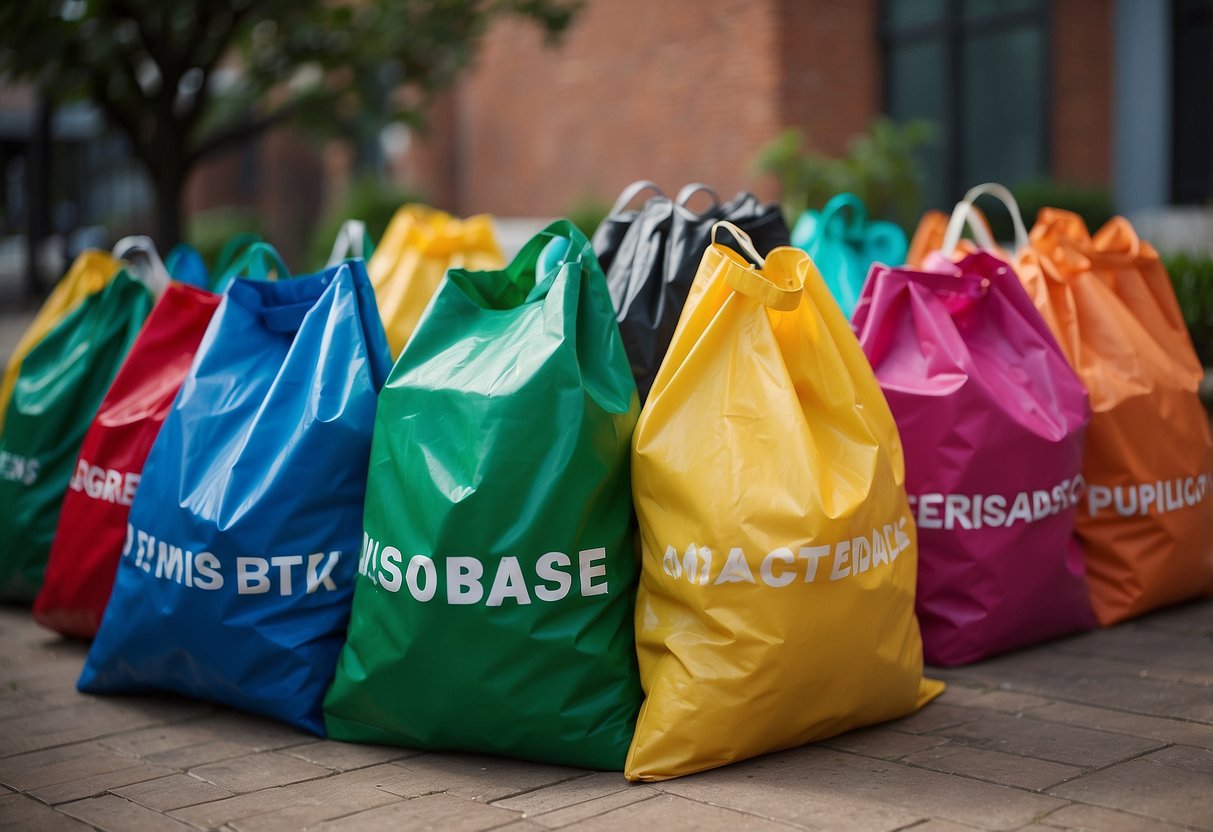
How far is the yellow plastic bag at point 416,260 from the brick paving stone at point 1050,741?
2.08 meters

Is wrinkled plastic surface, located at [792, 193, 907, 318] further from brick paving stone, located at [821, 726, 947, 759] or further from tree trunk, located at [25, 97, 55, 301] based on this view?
tree trunk, located at [25, 97, 55, 301]

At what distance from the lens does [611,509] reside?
8.61 ft

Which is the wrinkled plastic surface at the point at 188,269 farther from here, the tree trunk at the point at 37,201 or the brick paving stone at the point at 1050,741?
the tree trunk at the point at 37,201

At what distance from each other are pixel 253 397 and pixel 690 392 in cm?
108

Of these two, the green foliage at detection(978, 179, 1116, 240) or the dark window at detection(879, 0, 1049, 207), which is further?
the dark window at detection(879, 0, 1049, 207)

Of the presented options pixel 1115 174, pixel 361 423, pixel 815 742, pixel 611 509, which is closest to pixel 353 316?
pixel 361 423

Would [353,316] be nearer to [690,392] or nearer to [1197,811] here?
[690,392]

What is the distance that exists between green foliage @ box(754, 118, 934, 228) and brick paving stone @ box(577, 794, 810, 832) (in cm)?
653

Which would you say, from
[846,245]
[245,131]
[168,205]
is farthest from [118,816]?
[245,131]

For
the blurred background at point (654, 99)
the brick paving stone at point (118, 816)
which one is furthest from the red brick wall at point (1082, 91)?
the brick paving stone at point (118, 816)

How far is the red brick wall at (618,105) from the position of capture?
10734 mm

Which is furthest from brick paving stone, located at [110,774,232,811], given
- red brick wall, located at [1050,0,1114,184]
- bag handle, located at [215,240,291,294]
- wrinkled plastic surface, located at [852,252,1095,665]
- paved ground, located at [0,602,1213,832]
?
red brick wall, located at [1050,0,1114,184]

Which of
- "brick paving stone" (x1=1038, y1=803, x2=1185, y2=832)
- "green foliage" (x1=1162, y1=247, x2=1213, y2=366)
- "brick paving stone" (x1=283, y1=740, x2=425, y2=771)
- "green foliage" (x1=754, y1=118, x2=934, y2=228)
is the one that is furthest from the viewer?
"green foliage" (x1=754, y1=118, x2=934, y2=228)

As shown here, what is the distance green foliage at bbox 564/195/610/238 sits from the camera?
9.70m
